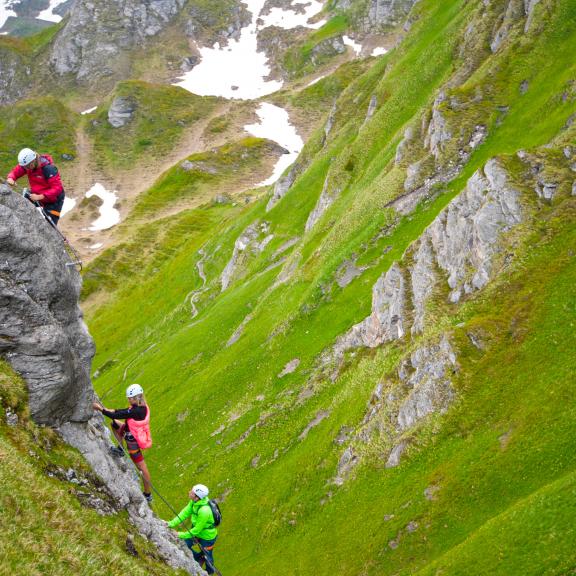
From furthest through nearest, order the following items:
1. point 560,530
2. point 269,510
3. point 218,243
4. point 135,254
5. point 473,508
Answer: point 135,254 → point 218,243 → point 269,510 → point 473,508 → point 560,530

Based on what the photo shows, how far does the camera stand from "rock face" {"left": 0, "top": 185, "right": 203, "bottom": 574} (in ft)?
63.9

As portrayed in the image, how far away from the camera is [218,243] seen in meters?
133

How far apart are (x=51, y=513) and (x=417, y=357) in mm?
24239

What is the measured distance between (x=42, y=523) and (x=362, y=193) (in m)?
61.1

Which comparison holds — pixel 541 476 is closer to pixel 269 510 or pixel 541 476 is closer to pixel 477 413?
pixel 477 413

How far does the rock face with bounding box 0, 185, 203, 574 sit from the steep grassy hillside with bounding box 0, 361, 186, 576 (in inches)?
34.4

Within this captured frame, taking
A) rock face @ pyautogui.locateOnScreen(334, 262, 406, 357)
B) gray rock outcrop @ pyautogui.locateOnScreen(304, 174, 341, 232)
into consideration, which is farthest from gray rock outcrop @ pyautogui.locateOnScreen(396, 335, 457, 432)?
gray rock outcrop @ pyautogui.locateOnScreen(304, 174, 341, 232)

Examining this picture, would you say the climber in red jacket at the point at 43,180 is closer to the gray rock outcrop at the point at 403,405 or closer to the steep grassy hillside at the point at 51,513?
the steep grassy hillside at the point at 51,513

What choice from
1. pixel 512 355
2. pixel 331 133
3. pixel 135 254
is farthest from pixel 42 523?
pixel 135 254

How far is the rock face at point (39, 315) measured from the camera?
763 inches

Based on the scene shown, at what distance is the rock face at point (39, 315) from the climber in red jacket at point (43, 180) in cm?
124

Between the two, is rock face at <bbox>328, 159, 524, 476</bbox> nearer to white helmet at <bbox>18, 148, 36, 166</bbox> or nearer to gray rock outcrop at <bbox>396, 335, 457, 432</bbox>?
gray rock outcrop at <bbox>396, 335, 457, 432</bbox>

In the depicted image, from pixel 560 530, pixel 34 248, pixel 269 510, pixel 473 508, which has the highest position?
pixel 34 248

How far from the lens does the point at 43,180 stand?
2300 centimetres
